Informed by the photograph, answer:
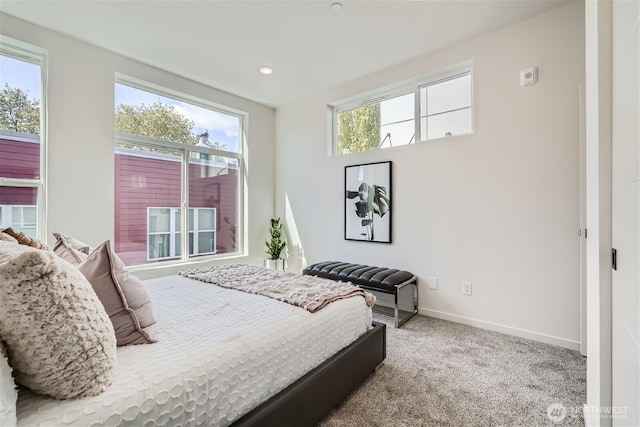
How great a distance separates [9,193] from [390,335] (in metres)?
3.70

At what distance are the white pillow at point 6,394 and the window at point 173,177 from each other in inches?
113

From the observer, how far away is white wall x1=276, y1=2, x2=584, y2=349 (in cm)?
240

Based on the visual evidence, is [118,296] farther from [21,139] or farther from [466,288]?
[466,288]

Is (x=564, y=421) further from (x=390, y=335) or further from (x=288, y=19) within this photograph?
(x=288, y=19)

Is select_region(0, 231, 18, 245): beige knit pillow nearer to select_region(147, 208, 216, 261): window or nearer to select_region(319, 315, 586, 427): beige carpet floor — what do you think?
select_region(319, 315, 586, 427): beige carpet floor

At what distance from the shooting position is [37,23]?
102 inches

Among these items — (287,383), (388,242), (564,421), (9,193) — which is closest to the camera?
(287,383)

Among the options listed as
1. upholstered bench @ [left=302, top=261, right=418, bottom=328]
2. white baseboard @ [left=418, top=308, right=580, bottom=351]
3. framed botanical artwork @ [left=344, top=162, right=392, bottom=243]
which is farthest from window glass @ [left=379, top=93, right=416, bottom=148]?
white baseboard @ [left=418, top=308, right=580, bottom=351]

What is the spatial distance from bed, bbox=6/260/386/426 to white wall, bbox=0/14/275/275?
1.66 m

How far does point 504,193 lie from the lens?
8.86 ft

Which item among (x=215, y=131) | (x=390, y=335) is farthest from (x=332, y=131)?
(x=390, y=335)

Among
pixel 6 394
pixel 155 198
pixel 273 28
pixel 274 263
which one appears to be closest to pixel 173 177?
pixel 155 198

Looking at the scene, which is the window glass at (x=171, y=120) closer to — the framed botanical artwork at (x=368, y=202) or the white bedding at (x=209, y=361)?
the framed botanical artwork at (x=368, y=202)
